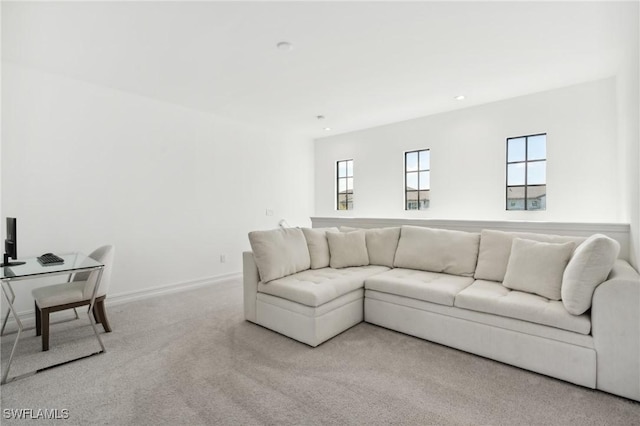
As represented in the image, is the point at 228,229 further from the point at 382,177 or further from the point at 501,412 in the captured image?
the point at 501,412

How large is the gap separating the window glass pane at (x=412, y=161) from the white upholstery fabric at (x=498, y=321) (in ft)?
9.38

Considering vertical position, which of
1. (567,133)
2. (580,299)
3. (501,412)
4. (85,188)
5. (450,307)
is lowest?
(501,412)

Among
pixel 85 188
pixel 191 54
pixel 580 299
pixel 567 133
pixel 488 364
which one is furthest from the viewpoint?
pixel 567 133

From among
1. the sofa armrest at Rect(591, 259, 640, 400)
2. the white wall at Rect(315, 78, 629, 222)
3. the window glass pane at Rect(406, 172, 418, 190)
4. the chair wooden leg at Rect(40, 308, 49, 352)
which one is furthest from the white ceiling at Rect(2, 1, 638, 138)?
the chair wooden leg at Rect(40, 308, 49, 352)

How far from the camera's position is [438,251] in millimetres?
3273

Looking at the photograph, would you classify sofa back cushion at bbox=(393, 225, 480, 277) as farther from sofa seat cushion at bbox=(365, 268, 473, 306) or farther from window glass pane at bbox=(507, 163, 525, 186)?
window glass pane at bbox=(507, 163, 525, 186)

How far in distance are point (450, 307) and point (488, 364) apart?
18.1 inches

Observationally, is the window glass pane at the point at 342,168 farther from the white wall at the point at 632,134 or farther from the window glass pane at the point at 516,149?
the white wall at the point at 632,134

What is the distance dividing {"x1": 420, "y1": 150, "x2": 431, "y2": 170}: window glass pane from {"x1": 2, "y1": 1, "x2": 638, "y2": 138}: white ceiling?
106 centimetres

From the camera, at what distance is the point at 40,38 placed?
2.60 m

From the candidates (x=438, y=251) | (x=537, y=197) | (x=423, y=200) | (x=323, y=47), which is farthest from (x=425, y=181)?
(x=323, y=47)

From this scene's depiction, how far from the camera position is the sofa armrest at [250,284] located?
3.06 metres

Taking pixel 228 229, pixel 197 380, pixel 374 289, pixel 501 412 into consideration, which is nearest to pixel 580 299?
pixel 501 412

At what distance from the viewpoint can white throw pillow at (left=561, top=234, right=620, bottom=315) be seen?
2006 mm
